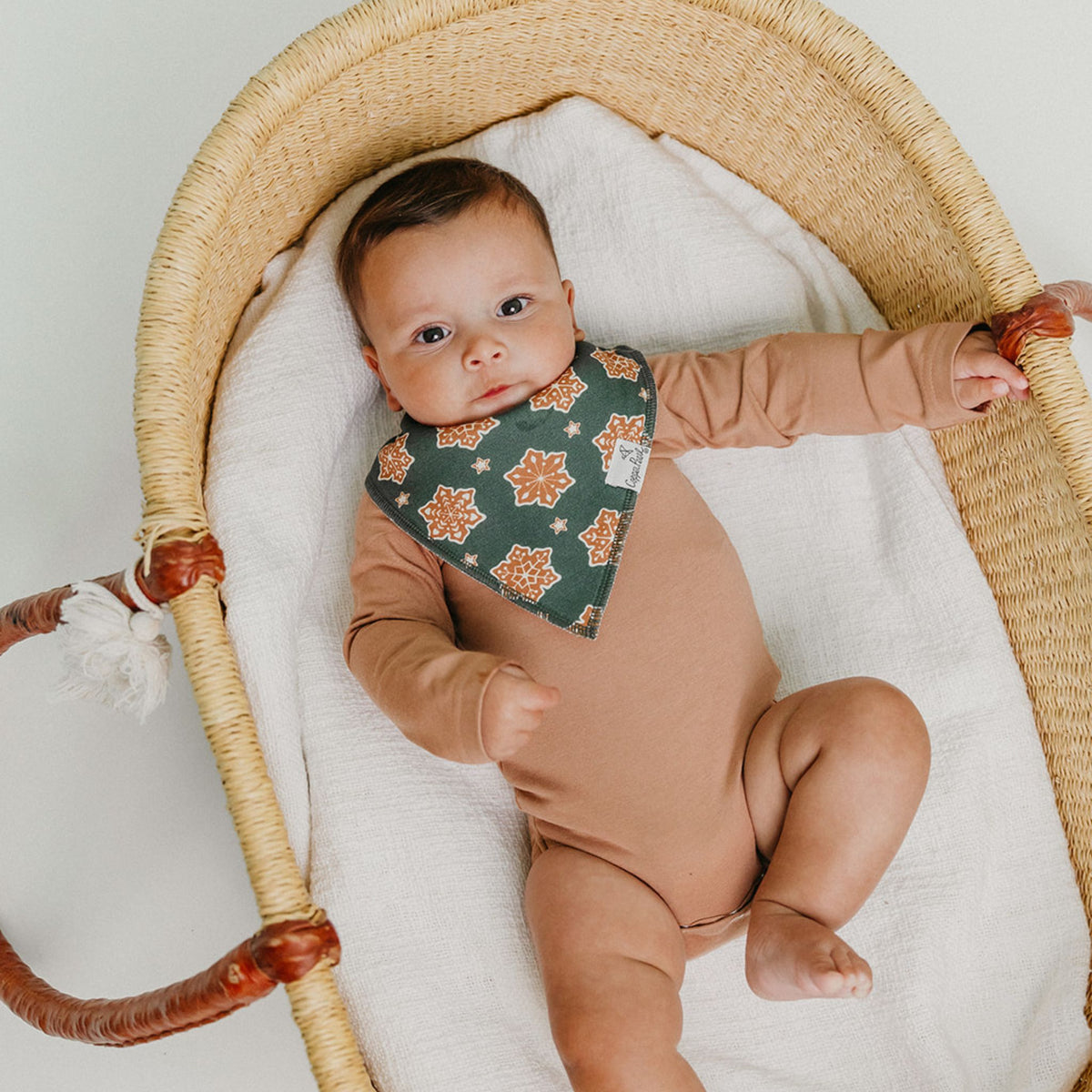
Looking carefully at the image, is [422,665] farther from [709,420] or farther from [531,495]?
[709,420]

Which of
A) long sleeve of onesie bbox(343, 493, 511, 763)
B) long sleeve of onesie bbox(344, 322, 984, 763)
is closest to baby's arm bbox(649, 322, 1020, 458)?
long sleeve of onesie bbox(344, 322, 984, 763)

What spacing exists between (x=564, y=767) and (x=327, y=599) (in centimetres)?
37

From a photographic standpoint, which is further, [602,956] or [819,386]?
[819,386]

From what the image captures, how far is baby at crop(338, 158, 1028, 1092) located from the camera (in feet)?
3.92

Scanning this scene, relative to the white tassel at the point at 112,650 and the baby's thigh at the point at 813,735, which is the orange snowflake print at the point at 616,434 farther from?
the white tassel at the point at 112,650

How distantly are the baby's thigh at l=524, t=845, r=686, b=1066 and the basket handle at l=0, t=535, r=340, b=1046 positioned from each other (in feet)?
0.84

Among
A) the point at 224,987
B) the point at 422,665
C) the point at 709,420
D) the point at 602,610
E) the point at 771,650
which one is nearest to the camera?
the point at 224,987

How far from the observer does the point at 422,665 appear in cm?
115

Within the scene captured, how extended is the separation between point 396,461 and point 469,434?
94 millimetres

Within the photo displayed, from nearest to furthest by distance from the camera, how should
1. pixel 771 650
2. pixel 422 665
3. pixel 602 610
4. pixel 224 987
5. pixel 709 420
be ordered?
pixel 224 987, pixel 422 665, pixel 602 610, pixel 709 420, pixel 771 650

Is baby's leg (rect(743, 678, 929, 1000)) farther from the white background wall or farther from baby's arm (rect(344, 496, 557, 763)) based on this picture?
the white background wall

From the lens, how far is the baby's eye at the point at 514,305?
1276 mm

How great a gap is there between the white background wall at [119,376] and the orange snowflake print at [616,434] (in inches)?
27.9

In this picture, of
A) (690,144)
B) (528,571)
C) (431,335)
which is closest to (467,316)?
(431,335)
